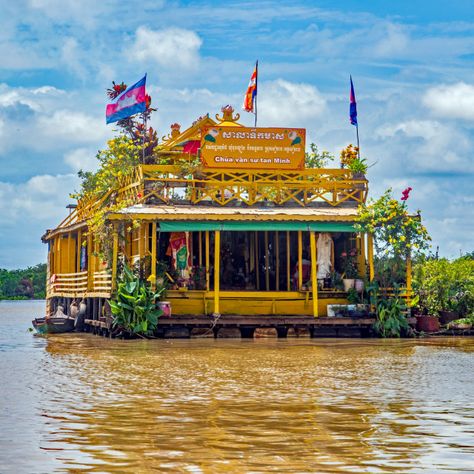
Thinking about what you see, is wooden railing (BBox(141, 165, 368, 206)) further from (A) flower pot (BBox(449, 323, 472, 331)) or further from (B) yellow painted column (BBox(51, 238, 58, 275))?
(B) yellow painted column (BBox(51, 238, 58, 275))

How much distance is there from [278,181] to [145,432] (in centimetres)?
1921

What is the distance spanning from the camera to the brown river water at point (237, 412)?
8.73m

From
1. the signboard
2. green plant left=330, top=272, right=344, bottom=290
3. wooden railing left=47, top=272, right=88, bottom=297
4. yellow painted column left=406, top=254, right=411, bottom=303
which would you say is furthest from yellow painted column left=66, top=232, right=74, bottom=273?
yellow painted column left=406, top=254, right=411, bottom=303

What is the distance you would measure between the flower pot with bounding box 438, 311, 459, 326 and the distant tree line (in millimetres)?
82058

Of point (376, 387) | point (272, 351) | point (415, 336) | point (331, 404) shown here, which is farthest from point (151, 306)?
point (331, 404)

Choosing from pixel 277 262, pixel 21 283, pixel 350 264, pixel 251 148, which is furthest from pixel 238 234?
pixel 21 283

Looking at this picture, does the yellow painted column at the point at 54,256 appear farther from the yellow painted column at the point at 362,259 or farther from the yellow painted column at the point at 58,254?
the yellow painted column at the point at 362,259

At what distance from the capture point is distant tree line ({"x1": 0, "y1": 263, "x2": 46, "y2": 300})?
352ft

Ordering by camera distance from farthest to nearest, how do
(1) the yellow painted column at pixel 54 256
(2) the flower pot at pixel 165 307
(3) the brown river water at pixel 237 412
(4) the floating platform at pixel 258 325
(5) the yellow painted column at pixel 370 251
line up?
(1) the yellow painted column at pixel 54 256, (5) the yellow painted column at pixel 370 251, (4) the floating platform at pixel 258 325, (2) the flower pot at pixel 165 307, (3) the brown river water at pixel 237 412

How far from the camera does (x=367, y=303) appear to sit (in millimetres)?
27000

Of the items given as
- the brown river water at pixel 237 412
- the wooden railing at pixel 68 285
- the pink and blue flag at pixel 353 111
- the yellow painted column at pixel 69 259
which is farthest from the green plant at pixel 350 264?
the yellow painted column at pixel 69 259

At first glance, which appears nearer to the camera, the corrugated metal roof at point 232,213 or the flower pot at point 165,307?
the flower pot at point 165,307

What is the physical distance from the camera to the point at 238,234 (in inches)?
1198

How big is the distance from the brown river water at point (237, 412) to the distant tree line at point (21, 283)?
290ft
